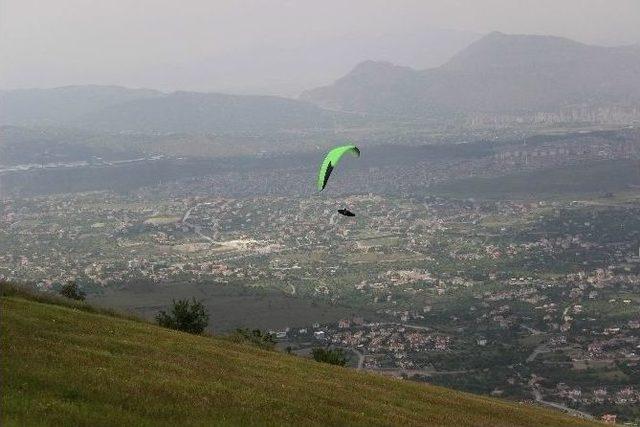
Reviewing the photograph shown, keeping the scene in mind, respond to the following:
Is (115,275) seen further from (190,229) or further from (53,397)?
(53,397)

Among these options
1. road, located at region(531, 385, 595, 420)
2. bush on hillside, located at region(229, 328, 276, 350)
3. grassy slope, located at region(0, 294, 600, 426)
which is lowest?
road, located at region(531, 385, 595, 420)

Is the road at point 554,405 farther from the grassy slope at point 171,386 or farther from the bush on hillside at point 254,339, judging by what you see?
the grassy slope at point 171,386

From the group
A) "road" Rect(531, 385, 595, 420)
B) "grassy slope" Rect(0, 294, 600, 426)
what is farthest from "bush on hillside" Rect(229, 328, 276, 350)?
"road" Rect(531, 385, 595, 420)

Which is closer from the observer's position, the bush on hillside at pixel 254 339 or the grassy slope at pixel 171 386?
the grassy slope at pixel 171 386

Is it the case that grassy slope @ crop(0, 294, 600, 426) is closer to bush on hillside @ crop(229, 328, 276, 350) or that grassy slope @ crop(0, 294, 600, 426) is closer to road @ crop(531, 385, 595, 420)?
bush on hillside @ crop(229, 328, 276, 350)

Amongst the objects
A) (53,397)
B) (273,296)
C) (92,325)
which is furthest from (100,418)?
(273,296)

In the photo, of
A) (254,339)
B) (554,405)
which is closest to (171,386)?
(254,339)

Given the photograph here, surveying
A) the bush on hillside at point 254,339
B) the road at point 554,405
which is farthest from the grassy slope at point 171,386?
the road at point 554,405

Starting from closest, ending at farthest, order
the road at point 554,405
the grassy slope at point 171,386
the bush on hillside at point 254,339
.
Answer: the grassy slope at point 171,386 → the bush on hillside at point 254,339 → the road at point 554,405
